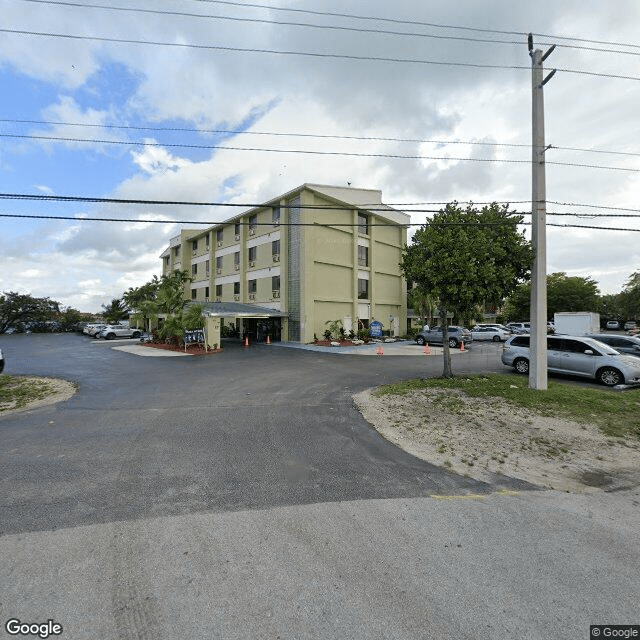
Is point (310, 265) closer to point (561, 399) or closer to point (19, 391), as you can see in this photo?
point (19, 391)

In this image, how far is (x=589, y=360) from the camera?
479 inches

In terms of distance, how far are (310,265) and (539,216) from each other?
66.0 ft

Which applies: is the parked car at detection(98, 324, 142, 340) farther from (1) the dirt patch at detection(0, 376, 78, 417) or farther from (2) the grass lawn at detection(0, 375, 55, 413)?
(1) the dirt patch at detection(0, 376, 78, 417)

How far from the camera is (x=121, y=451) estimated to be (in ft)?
18.5

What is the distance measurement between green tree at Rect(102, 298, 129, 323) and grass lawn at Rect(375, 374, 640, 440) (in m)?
53.9

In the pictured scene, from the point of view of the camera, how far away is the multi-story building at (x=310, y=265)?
2894 centimetres

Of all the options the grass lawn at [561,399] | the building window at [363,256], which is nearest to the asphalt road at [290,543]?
the grass lawn at [561,399]

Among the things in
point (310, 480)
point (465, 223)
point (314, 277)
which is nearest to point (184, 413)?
point (310, 480)

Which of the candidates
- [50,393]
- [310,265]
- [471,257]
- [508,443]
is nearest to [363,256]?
[310,265]

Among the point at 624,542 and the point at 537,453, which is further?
the point at 537,453

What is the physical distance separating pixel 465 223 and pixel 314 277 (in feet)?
62.0

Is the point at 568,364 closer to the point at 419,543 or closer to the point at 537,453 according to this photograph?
the point at 537,453

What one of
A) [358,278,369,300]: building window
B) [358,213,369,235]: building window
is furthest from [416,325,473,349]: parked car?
[358,213,369,235]: building window

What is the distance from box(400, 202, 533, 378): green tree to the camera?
1054 centimetres
